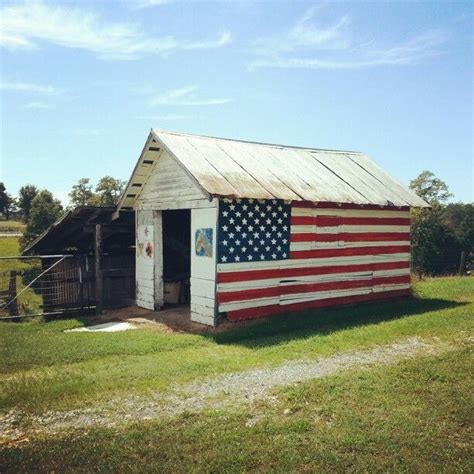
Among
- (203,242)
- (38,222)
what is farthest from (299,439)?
(38,222)

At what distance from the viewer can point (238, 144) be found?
693 inches

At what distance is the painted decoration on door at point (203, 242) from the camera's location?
525 inches

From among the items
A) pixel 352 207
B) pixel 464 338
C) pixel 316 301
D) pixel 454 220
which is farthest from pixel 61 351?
pixel 454 220

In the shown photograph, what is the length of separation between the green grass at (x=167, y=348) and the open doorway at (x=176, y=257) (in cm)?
410

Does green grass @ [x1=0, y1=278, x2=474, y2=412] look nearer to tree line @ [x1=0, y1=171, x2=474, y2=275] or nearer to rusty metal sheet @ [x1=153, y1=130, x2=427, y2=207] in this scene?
rusty metal sheet @ [x1=153, y1=130, x2=427, y2=207]

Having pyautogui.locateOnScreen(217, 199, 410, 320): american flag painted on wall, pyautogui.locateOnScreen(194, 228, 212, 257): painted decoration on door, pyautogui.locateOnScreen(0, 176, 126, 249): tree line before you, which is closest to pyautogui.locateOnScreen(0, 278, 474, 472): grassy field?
pyautogui.locateOnScreen(217, 199, 410, 320): american flag painted on wall

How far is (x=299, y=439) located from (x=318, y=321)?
7913 millimetres

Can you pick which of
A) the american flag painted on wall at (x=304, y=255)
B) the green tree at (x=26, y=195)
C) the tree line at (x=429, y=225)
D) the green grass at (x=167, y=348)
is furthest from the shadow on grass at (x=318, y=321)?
the green tree at (x=26, y=195)

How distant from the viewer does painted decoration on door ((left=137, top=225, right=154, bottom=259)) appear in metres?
16.7

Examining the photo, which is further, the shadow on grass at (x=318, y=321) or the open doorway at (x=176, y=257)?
the open doorway at (x=176, y=257)

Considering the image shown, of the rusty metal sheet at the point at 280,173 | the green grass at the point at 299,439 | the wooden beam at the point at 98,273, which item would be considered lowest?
the green grass at the point at 299,439

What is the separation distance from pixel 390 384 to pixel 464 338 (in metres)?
4.29

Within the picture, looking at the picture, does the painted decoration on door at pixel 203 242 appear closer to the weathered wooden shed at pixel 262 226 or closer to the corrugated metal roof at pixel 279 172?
the weathered wooden shed at pixel 262 226

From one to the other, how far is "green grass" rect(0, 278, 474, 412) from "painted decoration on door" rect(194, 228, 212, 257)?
246 cm
